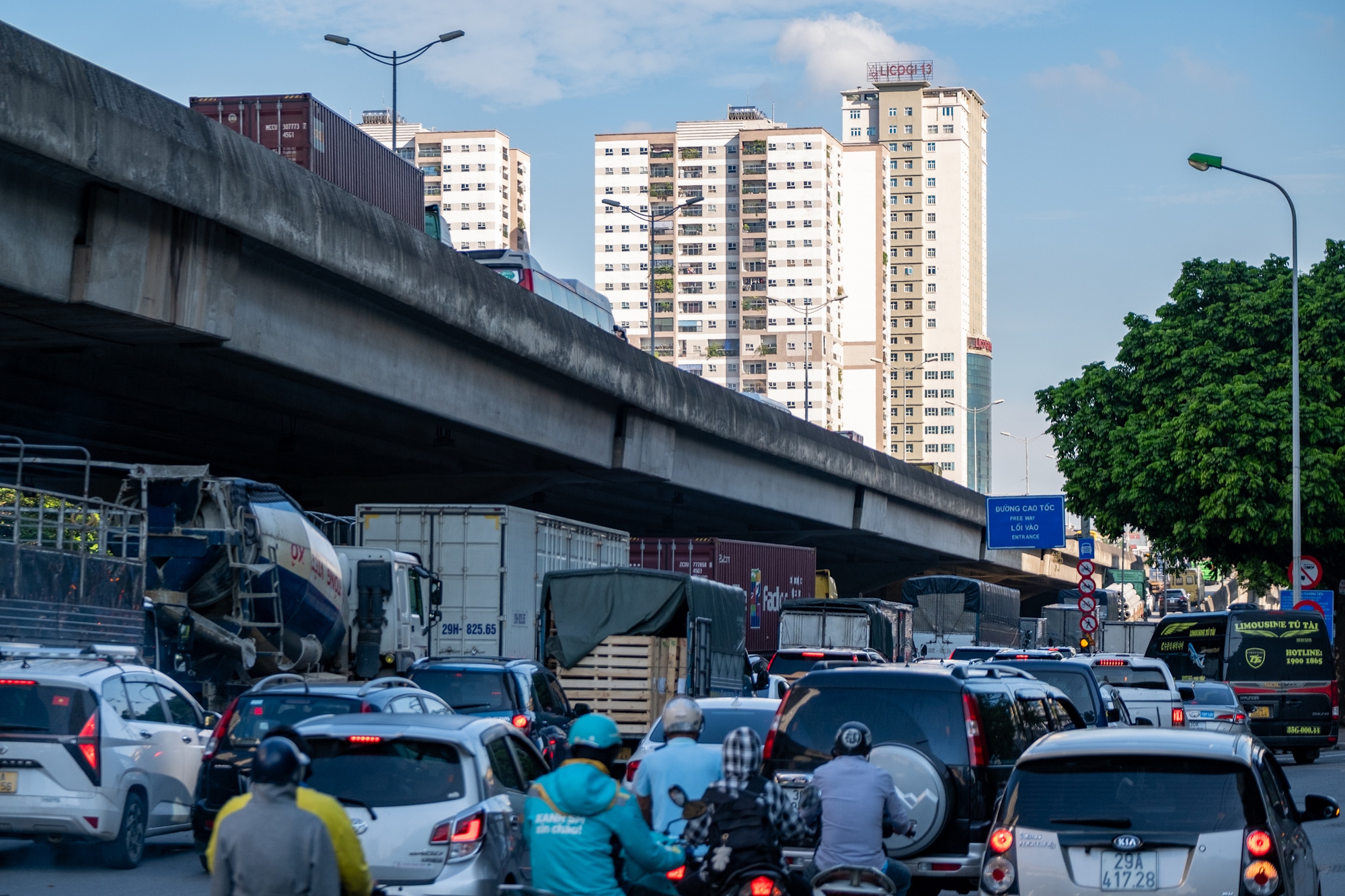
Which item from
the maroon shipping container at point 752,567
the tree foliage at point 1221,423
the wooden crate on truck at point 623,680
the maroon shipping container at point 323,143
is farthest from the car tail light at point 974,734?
the tree foliage at point 1221,423

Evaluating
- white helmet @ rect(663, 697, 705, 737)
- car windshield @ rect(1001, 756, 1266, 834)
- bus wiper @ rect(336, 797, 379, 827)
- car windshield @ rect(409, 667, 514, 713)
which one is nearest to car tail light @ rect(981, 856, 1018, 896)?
car windshield @ rect(1001, 756, 1266, 834)

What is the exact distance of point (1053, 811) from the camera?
7.97 meters

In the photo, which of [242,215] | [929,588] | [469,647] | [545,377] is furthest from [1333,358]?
[242,215]

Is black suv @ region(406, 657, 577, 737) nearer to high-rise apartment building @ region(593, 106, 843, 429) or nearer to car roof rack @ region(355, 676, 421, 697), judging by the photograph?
car roof rack @ region(355, 676, 421, 697)

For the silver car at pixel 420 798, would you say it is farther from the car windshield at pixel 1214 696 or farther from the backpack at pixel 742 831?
the car windshield at pixel 1214 696

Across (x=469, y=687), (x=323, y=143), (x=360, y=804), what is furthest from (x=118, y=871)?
(x=323, y=143)

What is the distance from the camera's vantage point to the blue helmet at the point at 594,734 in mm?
6719

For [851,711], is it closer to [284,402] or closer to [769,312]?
[284,402]

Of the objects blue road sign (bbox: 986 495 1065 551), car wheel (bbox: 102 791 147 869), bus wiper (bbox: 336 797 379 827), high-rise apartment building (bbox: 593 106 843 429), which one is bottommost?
car wheel (bbox: 102 791 147 869)

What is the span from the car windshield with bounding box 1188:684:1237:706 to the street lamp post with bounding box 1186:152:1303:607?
423 inches

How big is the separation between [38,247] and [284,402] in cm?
1008

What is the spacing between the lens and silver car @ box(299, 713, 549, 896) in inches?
349

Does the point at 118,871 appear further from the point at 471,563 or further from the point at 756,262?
the point at 756,262

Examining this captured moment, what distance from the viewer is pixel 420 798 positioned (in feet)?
29.6
